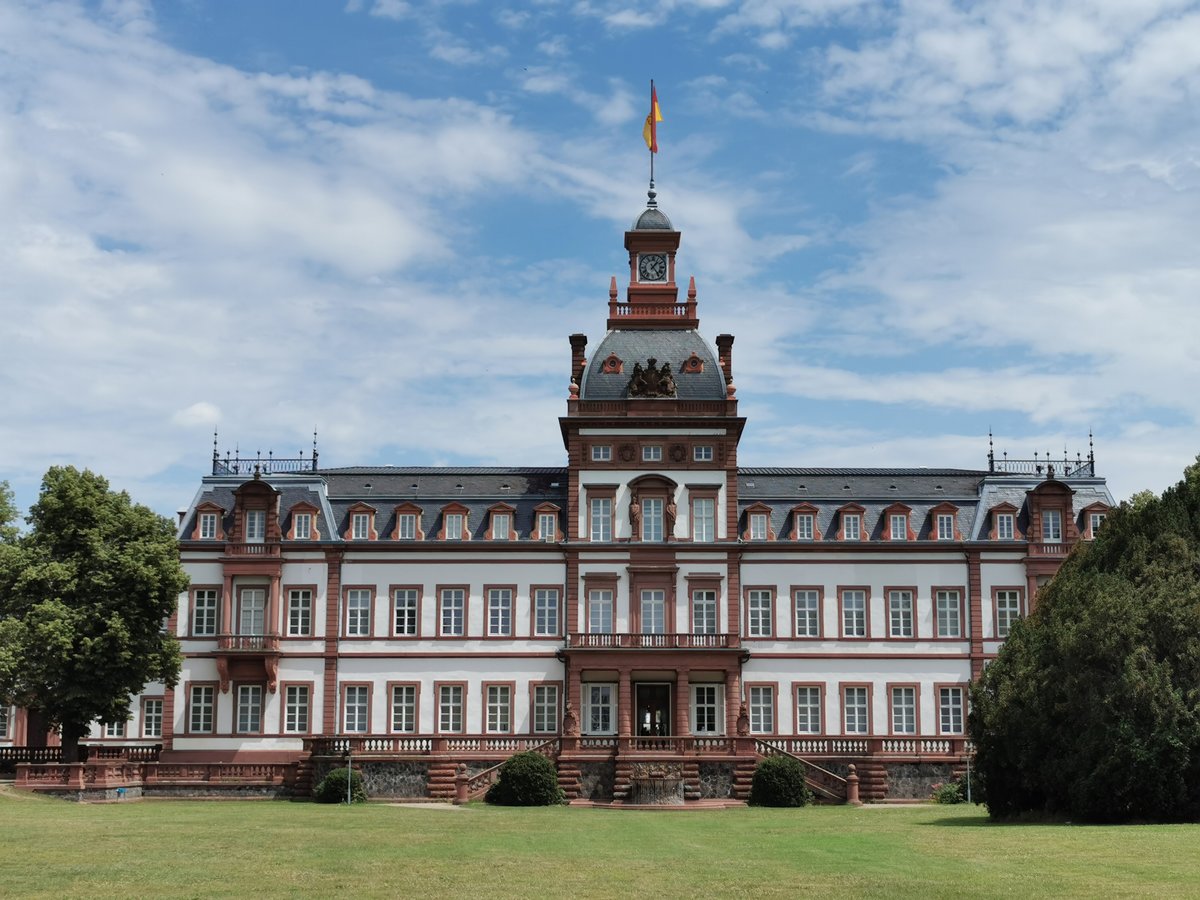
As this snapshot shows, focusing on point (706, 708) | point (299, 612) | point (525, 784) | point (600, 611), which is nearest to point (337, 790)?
point (525, 784)

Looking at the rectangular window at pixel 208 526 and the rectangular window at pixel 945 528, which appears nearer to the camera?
the rectangular window at pixel 208 526

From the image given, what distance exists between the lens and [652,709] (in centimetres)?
6475

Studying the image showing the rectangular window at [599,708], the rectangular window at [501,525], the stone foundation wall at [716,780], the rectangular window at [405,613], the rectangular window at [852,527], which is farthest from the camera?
the rectangular window at [852,527]

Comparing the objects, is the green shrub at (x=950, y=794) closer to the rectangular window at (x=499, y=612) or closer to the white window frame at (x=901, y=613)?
the white window frame at (x=901, y=613)

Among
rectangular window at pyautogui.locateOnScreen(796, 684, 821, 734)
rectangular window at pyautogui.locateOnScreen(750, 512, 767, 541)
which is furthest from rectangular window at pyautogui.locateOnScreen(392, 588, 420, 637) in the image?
rectangular window at pyautogui.locateOnScreen(796, 684, 821, 734)

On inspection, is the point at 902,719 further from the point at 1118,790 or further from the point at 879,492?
the point at 1118,790

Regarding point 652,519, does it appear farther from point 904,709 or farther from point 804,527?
point 904,709

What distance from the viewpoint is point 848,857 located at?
97.0ft

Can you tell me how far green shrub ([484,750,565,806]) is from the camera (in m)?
53.9

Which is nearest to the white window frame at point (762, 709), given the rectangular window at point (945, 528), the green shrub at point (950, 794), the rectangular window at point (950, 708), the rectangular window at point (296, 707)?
the rectangular window at point (950, 708)

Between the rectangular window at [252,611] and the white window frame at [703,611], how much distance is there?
1856 centimetres

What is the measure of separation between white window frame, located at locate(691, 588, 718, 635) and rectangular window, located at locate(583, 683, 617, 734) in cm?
441

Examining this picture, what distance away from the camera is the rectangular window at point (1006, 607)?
66125 mm

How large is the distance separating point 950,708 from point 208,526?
33.3 meters
